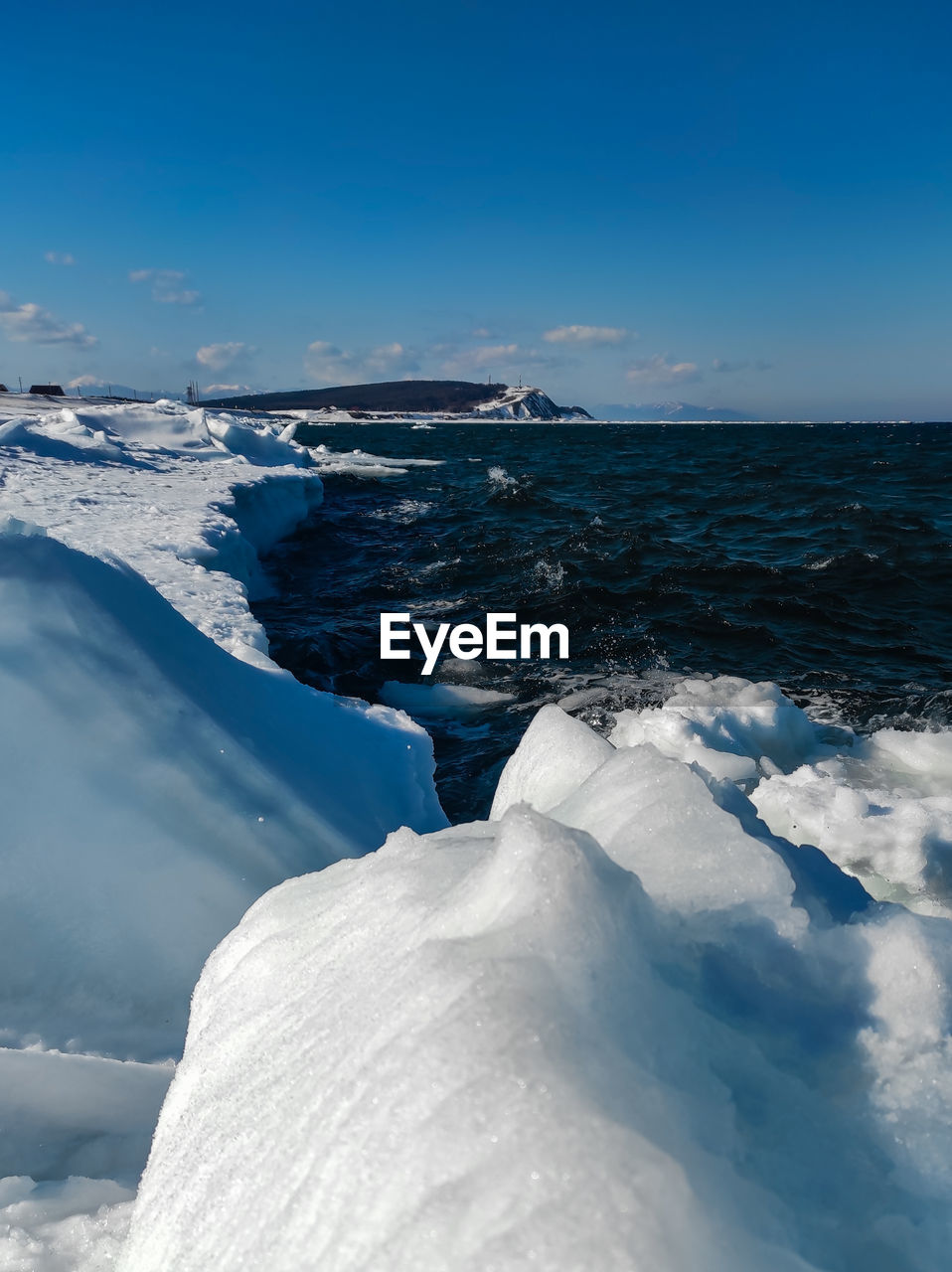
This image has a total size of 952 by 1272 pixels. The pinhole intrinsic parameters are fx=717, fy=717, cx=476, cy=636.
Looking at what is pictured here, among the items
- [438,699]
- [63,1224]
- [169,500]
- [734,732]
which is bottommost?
[438,699]

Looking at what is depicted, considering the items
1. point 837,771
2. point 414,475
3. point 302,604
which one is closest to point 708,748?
point 837,771

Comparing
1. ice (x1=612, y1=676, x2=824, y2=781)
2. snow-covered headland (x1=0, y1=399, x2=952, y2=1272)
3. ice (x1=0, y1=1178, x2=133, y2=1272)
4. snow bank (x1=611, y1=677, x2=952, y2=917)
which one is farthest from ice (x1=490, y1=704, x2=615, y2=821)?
ice (x1=612, y1=676, x2=824, y2=781)

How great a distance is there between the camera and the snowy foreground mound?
766 mm

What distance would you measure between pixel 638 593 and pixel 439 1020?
8.92 meters

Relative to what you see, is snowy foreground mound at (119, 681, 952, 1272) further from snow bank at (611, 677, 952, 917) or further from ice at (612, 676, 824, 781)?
ice at (612, 676, 824, 781)

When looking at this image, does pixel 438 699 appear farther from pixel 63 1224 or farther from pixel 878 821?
pixel 63 1224

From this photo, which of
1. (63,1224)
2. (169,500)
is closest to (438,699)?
(169,500)

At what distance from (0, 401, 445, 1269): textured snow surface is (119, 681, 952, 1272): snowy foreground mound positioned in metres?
0.45

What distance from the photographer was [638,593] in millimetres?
9516

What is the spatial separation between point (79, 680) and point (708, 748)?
368 centimetres

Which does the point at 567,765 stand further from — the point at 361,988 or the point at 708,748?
the point at 708,748

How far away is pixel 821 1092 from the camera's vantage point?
933mm

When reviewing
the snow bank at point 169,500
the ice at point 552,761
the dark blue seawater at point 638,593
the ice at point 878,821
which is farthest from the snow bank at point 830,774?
the snow bank at point 169,500

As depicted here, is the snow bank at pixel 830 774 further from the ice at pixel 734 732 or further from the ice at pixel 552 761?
the ice at pixel 552 761
